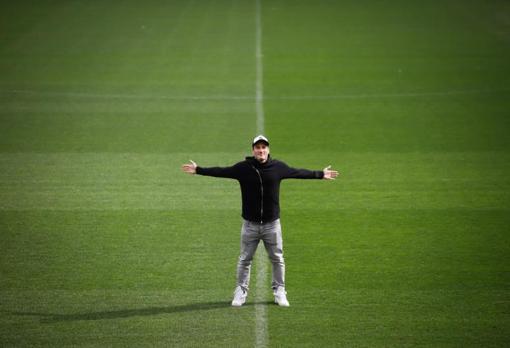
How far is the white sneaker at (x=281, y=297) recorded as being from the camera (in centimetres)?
1012

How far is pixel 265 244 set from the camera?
10039mm

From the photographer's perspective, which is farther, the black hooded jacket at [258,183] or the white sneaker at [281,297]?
the white sneaker at [281,297]

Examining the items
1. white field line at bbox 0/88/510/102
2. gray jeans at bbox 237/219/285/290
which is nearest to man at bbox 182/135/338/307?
gray jeans at bbox 237/219/285/290

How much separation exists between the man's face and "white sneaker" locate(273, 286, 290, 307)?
5.02 feet

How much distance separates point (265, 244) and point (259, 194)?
0.61 meters

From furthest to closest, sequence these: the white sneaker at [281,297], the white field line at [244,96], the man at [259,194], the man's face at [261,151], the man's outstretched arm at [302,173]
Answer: the white field line at [244,96]
the white sneaker at [281,297]
the man's outstretched arm at [302,173]
the man at [259,194]
the man's face at [261,151]

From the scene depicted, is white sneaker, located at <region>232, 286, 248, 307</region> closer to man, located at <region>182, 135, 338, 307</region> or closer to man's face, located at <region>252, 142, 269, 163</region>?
man, located at <region>182, 135, 338, 307</region>

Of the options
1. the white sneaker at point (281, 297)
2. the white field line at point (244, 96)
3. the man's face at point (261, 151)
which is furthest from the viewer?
the white field line at point (244, 96)

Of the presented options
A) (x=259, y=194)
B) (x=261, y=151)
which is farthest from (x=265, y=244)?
(x=261, y=151)

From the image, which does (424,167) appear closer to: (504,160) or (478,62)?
(504,160)

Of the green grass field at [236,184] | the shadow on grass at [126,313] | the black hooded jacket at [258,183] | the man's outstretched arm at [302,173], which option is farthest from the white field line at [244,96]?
the shadow on grass at [126,313]

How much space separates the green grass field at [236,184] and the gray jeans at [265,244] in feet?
1.29

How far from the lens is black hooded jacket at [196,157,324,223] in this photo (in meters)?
9.86

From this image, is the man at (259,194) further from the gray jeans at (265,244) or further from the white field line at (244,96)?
the white field line at (244,96)
